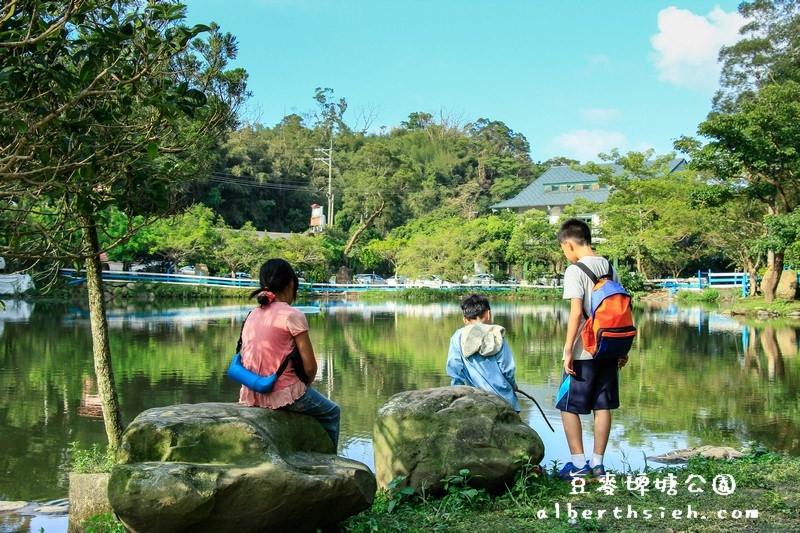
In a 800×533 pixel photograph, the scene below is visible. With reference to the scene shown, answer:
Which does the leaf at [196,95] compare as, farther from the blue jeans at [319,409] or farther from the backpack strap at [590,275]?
the backpack strap at [590,275]

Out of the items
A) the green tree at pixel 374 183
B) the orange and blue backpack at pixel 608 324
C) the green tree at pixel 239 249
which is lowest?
the orange and blue backpack at pixel 608 324

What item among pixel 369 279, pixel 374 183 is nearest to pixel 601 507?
pixel 374 183

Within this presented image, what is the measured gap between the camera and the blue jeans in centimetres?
330

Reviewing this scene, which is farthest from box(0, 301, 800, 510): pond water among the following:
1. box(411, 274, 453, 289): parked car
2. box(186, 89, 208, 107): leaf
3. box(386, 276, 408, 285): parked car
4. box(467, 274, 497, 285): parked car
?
box(386, 276, 408, 285): parked car

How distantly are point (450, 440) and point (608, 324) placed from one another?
0.97 meters

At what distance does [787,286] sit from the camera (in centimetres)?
2216

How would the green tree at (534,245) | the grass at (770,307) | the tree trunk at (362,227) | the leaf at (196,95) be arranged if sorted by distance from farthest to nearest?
1. the tree trunk at (362,227)
2. the green tree at (534,245)
3. the grass at (770,307)
4. the leaf at (196,95)

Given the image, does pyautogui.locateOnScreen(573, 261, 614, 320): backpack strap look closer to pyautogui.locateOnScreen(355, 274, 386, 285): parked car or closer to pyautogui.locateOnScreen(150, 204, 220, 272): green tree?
pyautogui.locateOnScreen(150, 204, 220, 272): green tree

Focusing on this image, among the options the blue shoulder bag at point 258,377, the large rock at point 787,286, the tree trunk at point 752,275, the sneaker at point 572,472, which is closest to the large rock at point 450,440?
the sneaker at point 572,472

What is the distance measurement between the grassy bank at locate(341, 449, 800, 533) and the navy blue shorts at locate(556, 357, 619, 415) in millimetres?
378

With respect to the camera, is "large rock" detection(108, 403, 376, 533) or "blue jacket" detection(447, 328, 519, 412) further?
"blue jacket" detection(447, 328, 519, 412)

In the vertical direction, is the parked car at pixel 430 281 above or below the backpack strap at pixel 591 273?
below

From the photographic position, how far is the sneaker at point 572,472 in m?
3.78

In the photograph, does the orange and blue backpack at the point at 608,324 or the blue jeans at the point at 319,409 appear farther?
the orange and blue backpack at the point at 608,324
